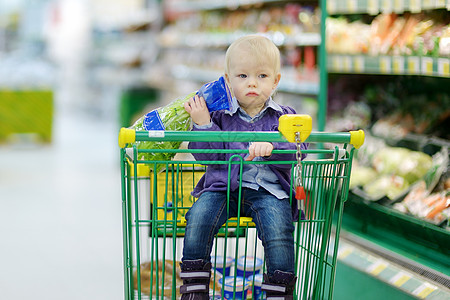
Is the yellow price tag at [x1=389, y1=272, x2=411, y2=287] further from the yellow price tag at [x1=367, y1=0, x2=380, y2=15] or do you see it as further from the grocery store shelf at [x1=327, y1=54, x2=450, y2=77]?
the yellow price tag at [x1=367, y1=0, x2=380, y2=15]

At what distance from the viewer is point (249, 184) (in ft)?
6.67

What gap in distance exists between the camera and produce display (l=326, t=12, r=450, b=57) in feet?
9.97

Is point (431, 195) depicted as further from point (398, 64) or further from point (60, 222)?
point (60, 222)

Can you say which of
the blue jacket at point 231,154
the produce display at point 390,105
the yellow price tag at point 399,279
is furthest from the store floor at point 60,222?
the produce display at point 390,105

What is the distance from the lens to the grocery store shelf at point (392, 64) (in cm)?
292

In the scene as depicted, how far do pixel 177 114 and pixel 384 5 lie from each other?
1708mm

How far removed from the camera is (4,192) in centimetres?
576

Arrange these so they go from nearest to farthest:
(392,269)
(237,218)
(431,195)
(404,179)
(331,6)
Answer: (237,218) < (392,269) < (431,195) < (404,179) < (331,6)

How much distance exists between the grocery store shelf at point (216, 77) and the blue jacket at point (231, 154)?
87.0 inches

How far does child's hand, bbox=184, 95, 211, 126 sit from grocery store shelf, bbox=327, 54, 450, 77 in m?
1.34

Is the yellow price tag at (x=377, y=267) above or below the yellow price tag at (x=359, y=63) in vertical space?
below

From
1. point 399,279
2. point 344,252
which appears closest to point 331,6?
point 344,252

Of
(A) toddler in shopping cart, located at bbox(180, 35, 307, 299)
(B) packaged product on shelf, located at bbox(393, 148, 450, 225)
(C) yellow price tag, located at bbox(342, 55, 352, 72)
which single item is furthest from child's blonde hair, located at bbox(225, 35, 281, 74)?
(C) yellow price tag, located at bbox(342, 55, 352, 72)

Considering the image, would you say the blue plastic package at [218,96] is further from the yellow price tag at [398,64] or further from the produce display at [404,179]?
the yellow price tag at [398,64]
